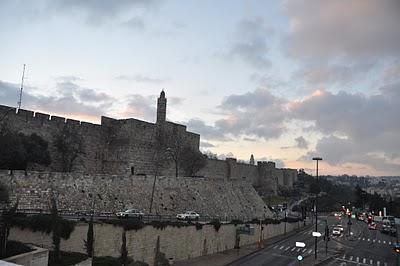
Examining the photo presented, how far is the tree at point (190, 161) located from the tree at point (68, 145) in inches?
588

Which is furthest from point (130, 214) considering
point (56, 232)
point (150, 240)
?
point (56, 232)

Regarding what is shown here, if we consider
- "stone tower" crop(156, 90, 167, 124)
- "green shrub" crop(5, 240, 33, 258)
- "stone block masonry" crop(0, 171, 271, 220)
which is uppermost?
"stone tower" crop(156, 90, 167, 124)

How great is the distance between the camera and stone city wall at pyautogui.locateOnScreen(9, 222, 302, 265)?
22.8m

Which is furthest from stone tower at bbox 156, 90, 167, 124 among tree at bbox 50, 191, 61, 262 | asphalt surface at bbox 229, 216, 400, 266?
tree at bbox 50, 191, 61, 262

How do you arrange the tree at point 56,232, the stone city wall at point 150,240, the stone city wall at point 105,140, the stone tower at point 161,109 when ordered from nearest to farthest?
the tree at point 56,232 < the stone city wall at point 150,240 < the stone city wall at point 105,140 < the stone tower at point 161,109

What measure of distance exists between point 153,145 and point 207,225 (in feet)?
48.7

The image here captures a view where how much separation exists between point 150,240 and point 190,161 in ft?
81.2

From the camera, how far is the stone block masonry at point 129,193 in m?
27.4

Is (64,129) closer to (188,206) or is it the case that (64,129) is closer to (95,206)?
(95,206)

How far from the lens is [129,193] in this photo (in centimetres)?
3531

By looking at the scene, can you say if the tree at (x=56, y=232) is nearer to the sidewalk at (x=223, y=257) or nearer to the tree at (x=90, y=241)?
the tree at (x=90, y=241)

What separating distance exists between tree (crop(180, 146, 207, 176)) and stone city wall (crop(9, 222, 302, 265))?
1359 cm

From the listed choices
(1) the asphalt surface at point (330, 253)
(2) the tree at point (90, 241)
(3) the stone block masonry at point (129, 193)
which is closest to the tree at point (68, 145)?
(3) the stone block masonry at point (129, 193)

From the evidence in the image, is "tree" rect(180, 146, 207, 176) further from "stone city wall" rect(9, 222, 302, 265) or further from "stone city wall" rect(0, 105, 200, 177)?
"stone city wall" rect(9, 222, 302, 265)
